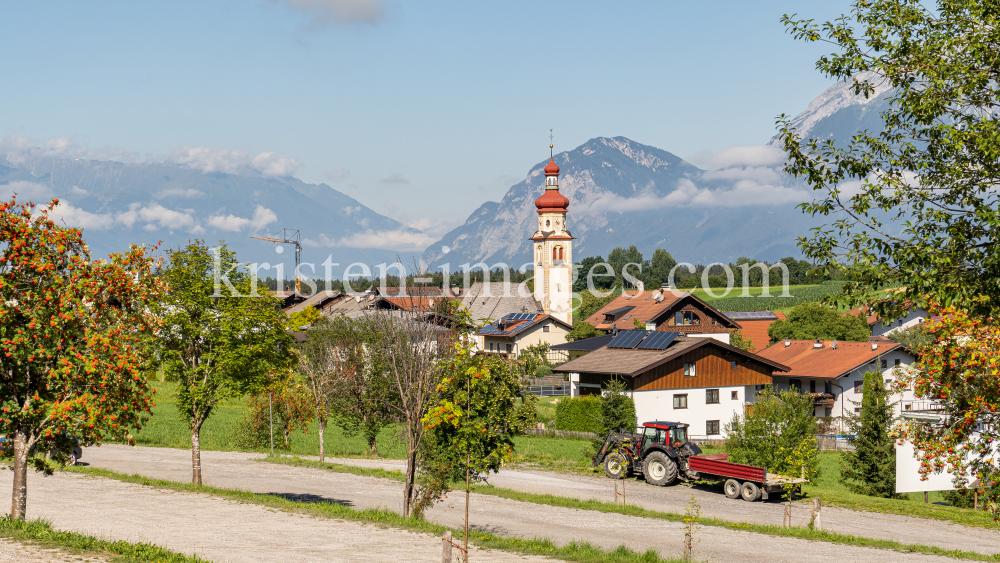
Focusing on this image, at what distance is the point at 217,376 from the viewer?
23125mm

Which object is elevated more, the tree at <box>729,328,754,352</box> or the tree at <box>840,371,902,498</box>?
the tree at <box>729,328,754,352</box>

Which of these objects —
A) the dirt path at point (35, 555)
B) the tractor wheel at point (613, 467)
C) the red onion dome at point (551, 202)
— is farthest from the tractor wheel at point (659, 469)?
the red onion dome at point (551, 202)

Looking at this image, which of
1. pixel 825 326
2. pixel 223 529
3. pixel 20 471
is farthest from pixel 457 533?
pixel 825 326

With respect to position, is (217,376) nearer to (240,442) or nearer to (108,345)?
(108,345)

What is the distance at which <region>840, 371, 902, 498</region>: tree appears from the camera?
98.0 ft

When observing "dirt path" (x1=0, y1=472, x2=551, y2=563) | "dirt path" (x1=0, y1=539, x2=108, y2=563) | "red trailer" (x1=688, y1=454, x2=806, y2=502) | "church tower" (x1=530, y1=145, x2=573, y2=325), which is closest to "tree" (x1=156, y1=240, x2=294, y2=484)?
"dirt path" (x1=0, y1=472, x2=551, y2=563)

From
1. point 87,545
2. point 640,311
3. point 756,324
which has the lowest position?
point 87,545

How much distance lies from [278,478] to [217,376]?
742 centimetres

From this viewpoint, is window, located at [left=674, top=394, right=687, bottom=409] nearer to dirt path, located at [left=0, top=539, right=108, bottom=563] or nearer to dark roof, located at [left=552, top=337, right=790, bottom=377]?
dark roof, located at [left=552, top=337, right=790, bottom=377]

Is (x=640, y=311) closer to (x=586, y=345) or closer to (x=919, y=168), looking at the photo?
(x=586, y=345)

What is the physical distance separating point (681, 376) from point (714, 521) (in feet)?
93.5

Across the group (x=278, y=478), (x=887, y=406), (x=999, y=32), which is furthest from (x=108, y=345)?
(x=887, y=406)

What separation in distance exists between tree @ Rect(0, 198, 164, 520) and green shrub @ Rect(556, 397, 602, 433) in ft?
115

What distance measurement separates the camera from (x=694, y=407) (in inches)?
1993
